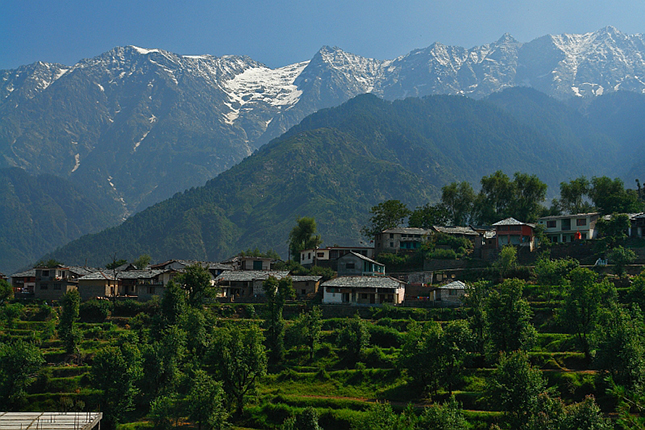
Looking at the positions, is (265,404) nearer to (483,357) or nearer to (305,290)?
(483,357)

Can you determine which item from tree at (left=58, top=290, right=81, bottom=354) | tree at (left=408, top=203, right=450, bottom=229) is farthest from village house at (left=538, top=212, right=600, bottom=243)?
tree at (left=58, top=290, right=81, bottom=354)

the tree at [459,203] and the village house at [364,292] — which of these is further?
the tree at [459,203]

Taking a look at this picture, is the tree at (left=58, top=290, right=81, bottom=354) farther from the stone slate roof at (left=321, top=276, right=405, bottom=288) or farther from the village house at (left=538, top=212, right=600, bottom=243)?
the village house at (left=538, top=212, right=600, bottom=243)

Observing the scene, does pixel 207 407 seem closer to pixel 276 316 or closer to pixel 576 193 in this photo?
pixel 276 316

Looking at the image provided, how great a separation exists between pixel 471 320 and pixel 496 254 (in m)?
37.2

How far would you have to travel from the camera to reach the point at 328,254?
117562mm

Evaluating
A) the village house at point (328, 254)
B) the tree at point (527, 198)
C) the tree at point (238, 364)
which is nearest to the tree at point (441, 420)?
the tree at point (238, 364)

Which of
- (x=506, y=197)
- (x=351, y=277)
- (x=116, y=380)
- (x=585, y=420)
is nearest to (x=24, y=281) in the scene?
(x=116, y=380)

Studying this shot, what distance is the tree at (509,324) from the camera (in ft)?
208

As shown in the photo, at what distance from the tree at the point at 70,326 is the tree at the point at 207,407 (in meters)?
26.1

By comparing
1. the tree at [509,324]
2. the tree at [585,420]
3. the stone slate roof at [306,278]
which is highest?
the stone slate roof at [306,278]

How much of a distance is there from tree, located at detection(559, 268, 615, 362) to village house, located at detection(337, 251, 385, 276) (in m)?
44.3

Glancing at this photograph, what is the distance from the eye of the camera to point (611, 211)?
372 feet

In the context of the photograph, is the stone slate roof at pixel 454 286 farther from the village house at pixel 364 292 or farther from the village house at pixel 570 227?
the village house at pixel 570 227
